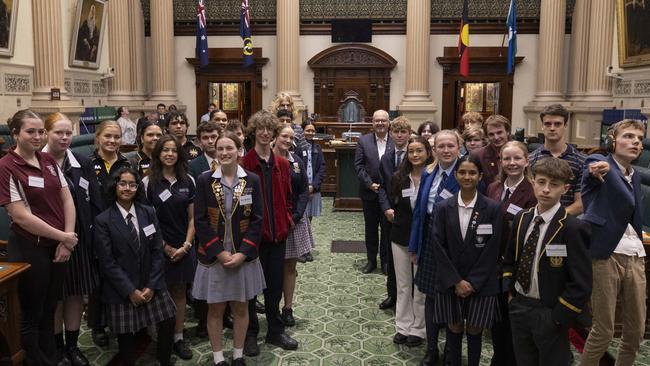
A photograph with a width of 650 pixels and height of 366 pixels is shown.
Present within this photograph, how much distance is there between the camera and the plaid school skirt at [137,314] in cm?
330

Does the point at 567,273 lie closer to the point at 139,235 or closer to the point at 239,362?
the point at 239,362

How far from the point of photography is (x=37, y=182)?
125 inches

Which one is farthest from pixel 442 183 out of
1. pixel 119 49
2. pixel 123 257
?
pixel 119 49

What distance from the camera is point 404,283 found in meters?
4.10

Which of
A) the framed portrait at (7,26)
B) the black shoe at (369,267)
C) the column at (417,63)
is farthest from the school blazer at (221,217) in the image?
the column at (417,63)

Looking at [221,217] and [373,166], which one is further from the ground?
[373,166]

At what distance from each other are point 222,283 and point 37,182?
127 cm

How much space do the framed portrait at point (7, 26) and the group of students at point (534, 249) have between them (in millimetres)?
8018

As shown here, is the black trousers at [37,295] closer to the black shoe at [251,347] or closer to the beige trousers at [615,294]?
the black shoe at [251,347]

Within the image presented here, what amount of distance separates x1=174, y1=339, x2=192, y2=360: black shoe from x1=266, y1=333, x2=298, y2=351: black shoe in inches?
23.7

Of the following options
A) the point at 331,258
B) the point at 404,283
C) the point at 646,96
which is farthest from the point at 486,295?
the point at 646,96

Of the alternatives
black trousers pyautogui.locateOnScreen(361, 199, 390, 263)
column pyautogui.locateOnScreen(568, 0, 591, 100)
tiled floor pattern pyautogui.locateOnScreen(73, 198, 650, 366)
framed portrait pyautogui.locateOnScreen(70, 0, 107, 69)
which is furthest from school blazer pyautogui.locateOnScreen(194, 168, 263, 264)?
column pyautogui.locateOnScreen(568, 0, 591, 100)

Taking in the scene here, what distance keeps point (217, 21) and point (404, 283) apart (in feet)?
43.9

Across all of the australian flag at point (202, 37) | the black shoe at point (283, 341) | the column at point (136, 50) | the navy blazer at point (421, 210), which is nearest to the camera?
the navy blazer at point (421, 210)
